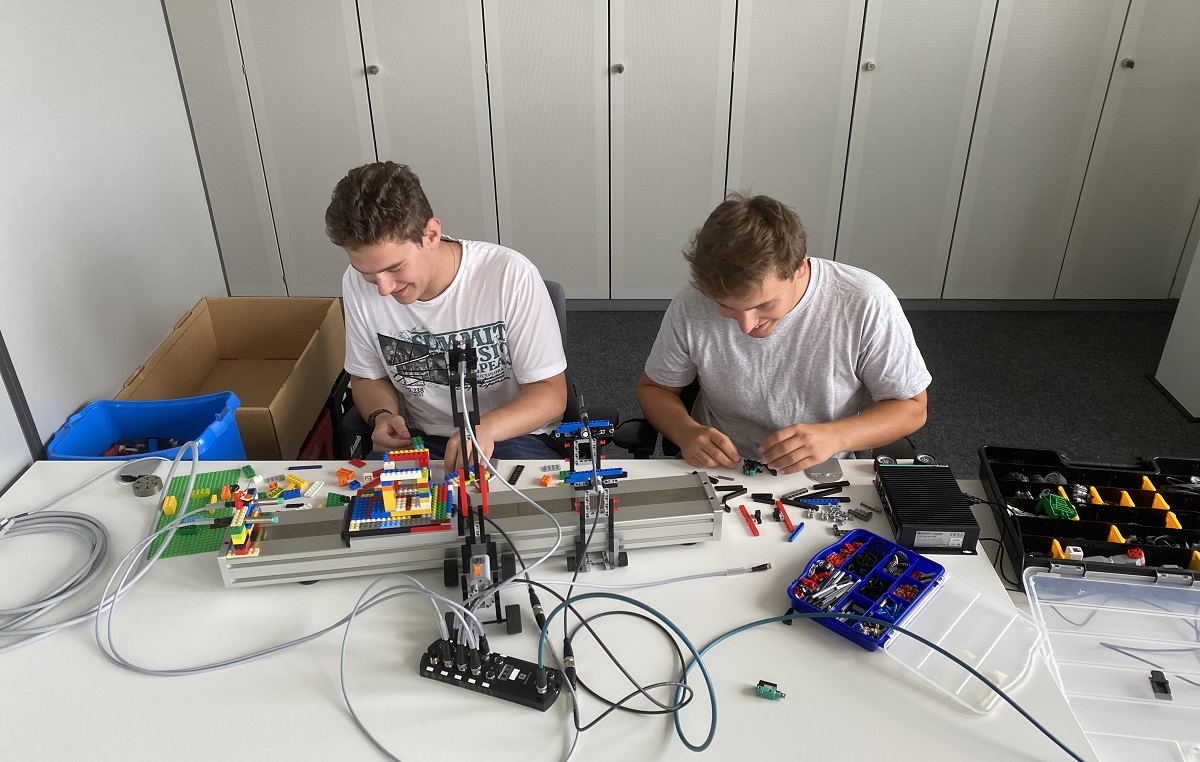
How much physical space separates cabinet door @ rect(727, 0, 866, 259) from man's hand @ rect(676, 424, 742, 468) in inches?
78.7

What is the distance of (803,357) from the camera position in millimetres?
1625

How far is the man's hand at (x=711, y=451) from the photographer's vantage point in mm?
1495

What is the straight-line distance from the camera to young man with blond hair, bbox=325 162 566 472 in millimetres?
1597

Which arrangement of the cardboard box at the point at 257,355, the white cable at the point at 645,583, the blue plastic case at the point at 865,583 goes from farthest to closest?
1. the cardboard box at the point at 257,355
2. the white cable at the point at 645,583
3. the blue plastic case at the point at 865,583

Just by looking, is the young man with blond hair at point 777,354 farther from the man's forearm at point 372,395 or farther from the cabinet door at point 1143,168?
the cabinet door at point 1143,168

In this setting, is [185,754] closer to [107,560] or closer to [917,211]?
[107,560]

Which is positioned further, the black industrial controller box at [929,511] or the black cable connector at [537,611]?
the black industrial controller box at [929,511]

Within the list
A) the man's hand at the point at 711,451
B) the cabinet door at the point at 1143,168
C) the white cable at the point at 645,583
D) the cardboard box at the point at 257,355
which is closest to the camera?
the white cable at the point at 645,583

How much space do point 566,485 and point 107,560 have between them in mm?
792

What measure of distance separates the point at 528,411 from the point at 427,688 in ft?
2.31

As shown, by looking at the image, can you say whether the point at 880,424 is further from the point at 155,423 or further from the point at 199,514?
the point at 155,423

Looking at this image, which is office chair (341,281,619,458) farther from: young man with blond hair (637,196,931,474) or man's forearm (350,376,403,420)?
young man with blond hair (637,196,931,474)

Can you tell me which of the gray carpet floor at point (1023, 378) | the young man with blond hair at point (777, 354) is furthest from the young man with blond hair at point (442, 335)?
the gray carpet floor at point (1023, 378)

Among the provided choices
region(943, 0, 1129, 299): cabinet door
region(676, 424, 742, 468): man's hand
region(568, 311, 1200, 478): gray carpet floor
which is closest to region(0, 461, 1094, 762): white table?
region(676, 424, 742, 468): man's hand
